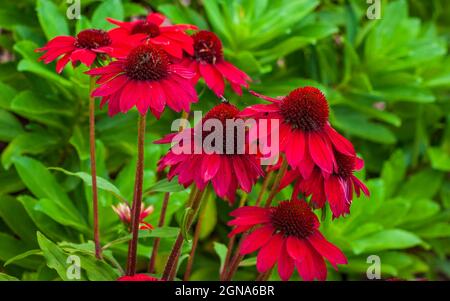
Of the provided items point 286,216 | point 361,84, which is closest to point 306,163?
point 286,216

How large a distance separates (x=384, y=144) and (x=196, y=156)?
4.33 ft

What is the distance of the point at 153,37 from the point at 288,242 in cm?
35

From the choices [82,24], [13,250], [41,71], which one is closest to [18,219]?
[13,250]

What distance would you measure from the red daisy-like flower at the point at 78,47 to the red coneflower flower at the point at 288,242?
27cm

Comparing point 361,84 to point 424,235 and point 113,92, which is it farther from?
point 113,92

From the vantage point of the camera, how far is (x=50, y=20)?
138cm

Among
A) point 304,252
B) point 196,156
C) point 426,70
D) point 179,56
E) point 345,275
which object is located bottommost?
point 345,275

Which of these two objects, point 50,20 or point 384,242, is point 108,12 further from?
point 384,242

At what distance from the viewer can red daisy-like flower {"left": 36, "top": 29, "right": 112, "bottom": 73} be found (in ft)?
2.82

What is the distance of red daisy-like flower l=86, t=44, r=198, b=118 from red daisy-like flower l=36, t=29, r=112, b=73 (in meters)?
0.05

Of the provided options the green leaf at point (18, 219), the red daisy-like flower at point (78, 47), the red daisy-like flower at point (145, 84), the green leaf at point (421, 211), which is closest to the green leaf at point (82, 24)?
the green leaf at point (18, 219)

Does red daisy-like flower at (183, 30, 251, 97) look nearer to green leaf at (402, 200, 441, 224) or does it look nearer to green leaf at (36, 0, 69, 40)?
green leaf at (36, 0, 69, 40)

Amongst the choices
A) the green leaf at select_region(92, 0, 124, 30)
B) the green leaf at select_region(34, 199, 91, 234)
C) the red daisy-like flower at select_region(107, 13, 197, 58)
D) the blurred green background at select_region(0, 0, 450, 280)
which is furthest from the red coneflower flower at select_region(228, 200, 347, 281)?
the green leaf at select_region(92, 0, 124, 30)
